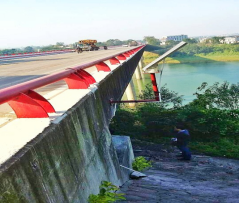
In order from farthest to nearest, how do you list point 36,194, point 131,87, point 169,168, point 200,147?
point 131,87 → point 200,147 → point 169,168 → point 36,194

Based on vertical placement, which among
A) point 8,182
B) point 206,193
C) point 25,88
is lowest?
point 206,193

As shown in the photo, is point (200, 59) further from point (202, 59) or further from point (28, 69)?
point (28, 69)

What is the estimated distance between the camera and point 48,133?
9.75 ft

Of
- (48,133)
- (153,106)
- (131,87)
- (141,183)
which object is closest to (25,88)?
(48,133)

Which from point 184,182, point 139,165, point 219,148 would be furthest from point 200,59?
point 184,182

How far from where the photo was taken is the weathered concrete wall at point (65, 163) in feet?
7.57

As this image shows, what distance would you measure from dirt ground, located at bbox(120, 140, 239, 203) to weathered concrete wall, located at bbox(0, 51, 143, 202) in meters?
0.78

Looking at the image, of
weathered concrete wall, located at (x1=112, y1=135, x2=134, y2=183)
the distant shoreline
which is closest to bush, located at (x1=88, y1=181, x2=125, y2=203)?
weathered concrete wall, located at (x1=112, y1=135, x2=134, y2=183)

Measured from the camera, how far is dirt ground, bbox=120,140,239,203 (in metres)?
5.23

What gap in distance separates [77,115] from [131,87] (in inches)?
1163

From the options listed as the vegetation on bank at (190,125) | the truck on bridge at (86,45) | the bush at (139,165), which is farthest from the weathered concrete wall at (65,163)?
the truck on bridge at (86,45)

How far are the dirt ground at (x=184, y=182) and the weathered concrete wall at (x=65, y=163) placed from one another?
783 mm

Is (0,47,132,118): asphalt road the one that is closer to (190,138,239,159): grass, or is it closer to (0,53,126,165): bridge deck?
(0,53,126,165): bridge deck

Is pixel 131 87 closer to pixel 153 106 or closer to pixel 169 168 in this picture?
pixel 153 106
